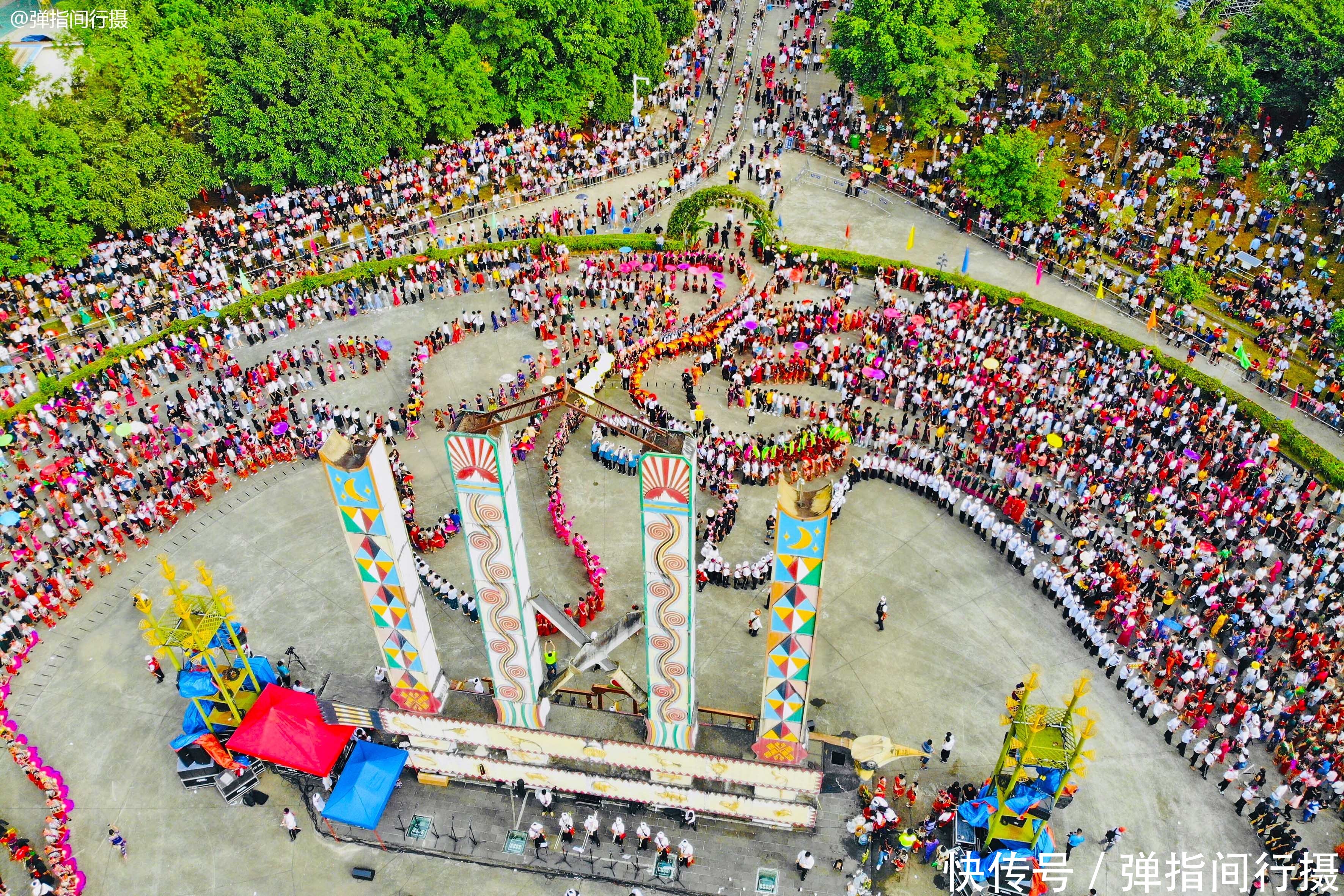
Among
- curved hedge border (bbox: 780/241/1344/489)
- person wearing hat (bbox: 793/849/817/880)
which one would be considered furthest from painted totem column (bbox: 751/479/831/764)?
curved hedge border (bbox: 780/241/1344/489)

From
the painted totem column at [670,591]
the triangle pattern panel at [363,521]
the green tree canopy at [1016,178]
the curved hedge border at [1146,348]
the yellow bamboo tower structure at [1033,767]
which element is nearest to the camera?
the painted totem column at [670,591]

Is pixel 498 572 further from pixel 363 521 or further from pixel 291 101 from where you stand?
pixel 291 101

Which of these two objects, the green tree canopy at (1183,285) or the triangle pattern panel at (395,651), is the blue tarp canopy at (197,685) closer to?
the triangle pattern panel at (395,651)

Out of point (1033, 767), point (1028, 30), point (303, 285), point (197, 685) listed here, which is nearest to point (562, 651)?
point (197, 685)

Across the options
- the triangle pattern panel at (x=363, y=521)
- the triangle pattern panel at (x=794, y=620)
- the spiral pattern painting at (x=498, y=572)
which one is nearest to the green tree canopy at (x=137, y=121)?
the triangle pattern panel at (x=363, y=521)

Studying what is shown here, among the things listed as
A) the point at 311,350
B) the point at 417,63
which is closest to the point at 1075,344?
the point at 311,350

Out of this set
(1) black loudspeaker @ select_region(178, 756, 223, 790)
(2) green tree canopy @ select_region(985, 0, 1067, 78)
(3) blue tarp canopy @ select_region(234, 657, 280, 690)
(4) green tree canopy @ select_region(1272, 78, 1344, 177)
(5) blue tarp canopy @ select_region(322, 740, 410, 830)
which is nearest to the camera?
(5) blue tarp canopy @ select_region(322, 740, 410, 830)

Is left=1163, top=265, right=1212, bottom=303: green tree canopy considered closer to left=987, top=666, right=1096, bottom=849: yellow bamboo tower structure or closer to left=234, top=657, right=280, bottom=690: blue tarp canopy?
left=987, top=666, right=1096, bottom=849: yellow bamboo tower structure

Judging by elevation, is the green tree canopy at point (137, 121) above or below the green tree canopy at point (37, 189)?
above
